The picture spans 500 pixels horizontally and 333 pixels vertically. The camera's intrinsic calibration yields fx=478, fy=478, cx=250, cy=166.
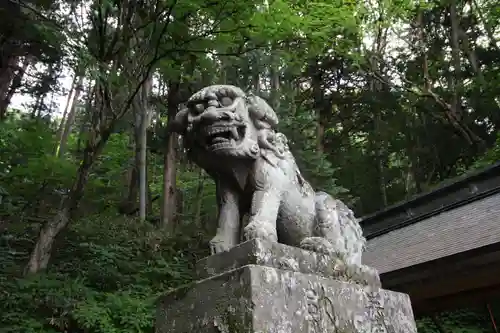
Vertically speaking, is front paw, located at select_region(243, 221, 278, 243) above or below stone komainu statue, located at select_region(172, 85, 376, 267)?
below

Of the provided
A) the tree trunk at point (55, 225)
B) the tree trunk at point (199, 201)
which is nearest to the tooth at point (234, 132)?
the tree trunk at point (55, 225)

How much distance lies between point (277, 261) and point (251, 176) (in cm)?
56

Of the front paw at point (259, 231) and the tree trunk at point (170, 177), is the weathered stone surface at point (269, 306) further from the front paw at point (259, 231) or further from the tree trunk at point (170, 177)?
the tree trunk at point (170, 177)

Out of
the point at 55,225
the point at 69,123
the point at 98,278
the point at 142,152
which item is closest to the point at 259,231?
the point at 55,225

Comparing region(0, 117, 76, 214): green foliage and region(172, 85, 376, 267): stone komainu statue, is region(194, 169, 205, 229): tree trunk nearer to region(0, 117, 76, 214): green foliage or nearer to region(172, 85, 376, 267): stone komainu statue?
region(0, 117, 76, 214): green foliage

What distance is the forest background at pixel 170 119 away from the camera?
5910mm

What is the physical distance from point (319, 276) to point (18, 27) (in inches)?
310

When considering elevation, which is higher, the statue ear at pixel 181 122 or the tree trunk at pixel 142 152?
the tree trunk at pixel 142 152

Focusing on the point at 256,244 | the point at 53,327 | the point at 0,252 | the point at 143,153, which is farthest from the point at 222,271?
the point at 143,153

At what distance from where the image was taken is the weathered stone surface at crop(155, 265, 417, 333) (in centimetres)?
185

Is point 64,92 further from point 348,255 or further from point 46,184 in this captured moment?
point 348,255

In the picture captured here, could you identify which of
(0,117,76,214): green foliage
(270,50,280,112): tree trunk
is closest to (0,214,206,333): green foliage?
(0,117,76,214): green foliage

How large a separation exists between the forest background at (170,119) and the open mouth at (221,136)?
3.40 meters

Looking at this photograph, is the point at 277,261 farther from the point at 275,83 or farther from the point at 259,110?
the point at 275,83
